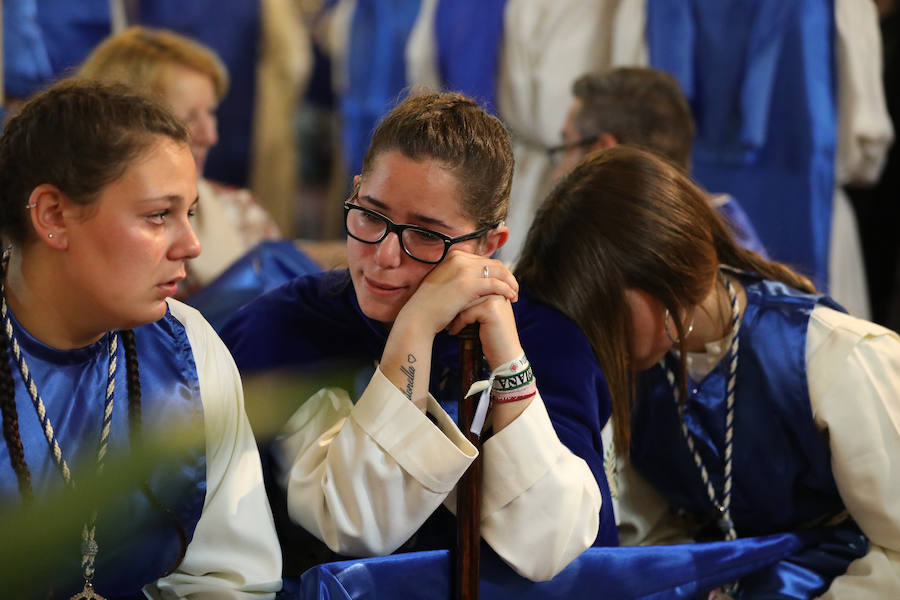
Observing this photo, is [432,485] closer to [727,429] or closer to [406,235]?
[406,235]

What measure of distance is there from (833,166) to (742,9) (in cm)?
58

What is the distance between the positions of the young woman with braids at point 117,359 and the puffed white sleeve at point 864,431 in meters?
0.90

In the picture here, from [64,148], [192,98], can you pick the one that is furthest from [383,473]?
[192,98]

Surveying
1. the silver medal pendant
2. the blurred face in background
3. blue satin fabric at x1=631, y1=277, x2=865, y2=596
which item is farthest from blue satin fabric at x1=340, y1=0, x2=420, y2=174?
the silver medal pendant

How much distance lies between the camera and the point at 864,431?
5.49ft

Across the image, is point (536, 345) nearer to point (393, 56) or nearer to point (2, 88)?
point (2, 88)

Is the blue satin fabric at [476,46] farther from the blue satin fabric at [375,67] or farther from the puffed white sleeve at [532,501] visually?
the puffed white sleeve at [532,501]

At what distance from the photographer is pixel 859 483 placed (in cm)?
168

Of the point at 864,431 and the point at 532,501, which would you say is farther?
the point at 864,431

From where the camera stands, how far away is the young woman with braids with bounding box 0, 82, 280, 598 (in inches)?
49.6

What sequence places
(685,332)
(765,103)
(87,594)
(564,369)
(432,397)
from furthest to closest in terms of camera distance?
(765,103) < (685,332) < (564,369) < (432,397) < (87,594)

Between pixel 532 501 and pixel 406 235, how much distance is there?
400mm

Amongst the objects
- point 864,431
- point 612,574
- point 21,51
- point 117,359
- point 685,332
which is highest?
point 21,51

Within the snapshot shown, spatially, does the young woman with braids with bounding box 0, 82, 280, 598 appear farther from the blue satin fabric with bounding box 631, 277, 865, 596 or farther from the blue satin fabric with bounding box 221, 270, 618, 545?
the blue satin fabric with bounding box 631, 277, 865, 596
